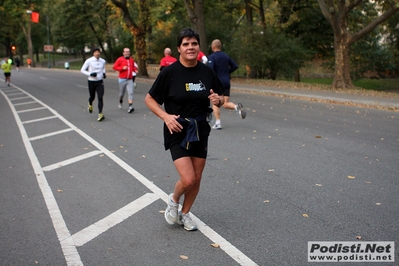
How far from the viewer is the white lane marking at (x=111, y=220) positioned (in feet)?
17.5

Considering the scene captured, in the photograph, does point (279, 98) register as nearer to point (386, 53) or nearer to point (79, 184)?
point (79, 184)

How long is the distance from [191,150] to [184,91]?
1.94ft

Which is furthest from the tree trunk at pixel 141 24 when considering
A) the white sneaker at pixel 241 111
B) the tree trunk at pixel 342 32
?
the white sneaker at pixel 241 111

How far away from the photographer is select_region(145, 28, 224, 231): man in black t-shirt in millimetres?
5137

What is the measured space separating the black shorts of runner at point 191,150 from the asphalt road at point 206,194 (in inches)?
31.5

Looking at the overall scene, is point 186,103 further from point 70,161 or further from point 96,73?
point 96,73

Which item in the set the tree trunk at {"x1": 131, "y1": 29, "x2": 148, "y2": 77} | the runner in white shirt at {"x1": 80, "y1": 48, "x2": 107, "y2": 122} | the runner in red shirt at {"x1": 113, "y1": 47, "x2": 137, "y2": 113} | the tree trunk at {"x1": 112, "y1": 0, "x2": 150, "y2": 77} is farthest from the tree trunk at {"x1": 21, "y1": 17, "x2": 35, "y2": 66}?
the runner in white shirt at {"x1": 80, "y1": 48, "x2": 107, "y2": 122}

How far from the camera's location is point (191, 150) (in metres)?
5.29

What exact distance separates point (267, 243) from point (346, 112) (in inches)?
471

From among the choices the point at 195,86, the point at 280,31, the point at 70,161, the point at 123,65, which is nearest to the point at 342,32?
the point at 123,65

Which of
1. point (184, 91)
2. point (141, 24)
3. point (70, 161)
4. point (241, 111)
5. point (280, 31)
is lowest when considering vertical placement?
point (70, 161)

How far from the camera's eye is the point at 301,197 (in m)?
6.60

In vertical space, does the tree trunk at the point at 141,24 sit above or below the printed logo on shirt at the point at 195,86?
above

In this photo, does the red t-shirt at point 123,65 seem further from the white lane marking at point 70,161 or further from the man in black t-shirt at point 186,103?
the man in black t-shirt at point 186,103
